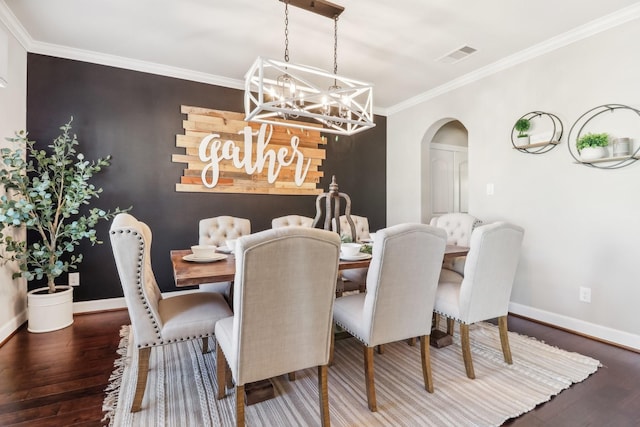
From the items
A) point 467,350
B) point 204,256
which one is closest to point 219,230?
point 204,256

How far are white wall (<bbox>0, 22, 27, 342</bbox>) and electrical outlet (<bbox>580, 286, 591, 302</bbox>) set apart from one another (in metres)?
4.70

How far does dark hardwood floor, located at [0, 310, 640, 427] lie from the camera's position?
5.16ft

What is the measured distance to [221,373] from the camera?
1.67 meters

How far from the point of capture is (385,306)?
5.29 feet

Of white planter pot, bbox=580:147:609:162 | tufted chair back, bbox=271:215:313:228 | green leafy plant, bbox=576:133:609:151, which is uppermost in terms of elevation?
green leafy plant, bbox=576:133:609:151

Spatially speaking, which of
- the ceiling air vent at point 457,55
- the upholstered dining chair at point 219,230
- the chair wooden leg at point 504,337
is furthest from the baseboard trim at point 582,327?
the upholstered dining chair at point 219,230

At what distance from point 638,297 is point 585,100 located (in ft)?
5.33

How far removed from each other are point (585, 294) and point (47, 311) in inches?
180

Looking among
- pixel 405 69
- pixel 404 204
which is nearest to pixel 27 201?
pixel 405 69

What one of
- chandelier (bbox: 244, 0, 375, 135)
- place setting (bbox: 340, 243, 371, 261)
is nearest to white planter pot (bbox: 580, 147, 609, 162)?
chandelier (bbox: 244, 0, 375, 135)

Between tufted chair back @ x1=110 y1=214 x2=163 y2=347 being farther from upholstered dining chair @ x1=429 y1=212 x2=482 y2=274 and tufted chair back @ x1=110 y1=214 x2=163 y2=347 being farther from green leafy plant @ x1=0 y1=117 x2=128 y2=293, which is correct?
upholstered dining chair @ x1=429 y1=212 x2=482 y2=274

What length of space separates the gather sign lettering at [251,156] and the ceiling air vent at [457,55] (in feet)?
6.28

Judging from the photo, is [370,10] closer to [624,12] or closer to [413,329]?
[624,12]

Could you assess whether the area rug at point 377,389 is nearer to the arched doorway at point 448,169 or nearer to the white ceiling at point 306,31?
the white ceiling at point 306,31
